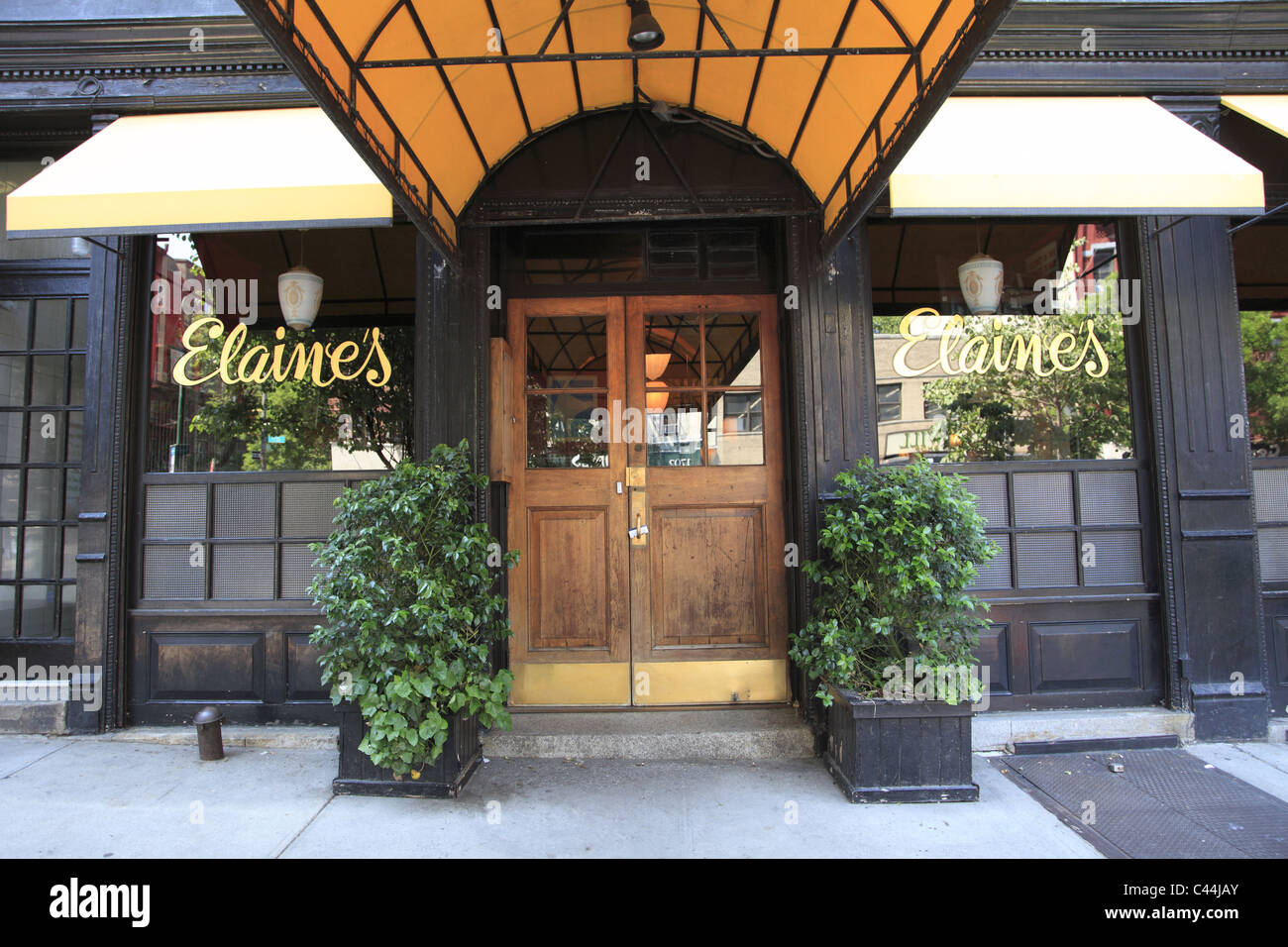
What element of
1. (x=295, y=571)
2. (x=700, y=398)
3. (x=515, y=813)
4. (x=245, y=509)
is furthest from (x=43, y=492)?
(x=700, y=398)

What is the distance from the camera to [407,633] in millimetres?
3496

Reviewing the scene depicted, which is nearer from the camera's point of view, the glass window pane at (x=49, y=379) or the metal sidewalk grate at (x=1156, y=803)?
the metal sidewalk grate at (x=1156, y=803)

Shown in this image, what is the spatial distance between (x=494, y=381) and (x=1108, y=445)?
155 inches

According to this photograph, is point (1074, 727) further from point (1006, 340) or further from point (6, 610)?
point (6, 610)

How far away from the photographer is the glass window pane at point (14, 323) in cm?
483

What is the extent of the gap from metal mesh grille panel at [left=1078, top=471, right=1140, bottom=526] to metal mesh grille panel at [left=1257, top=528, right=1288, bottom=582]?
0.86 m

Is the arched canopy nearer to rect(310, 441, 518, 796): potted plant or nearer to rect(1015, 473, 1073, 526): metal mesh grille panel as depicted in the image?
rect(310, 441, 518, 796): potted plant

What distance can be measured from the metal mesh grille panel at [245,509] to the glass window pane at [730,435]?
2.86m

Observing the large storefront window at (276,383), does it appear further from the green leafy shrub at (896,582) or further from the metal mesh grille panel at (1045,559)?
the metal mesh grille panel at (1045,559)

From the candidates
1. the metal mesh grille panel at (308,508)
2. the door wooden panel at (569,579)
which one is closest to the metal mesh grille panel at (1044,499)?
the door wooden panel at (569,579)

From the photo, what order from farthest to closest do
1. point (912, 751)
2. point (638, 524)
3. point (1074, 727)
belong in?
point (638, 524), point (1074, 727), point (912, 751)

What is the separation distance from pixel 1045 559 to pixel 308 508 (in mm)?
4702

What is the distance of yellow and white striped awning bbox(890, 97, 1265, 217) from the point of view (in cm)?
370

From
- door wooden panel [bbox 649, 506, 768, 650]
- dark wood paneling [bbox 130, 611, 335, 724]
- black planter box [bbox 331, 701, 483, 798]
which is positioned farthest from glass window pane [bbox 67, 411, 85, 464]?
door wooden panel [bbox 649, 506, 768, 650]
